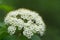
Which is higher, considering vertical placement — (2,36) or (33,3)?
(33,3)

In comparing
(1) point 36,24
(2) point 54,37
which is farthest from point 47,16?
(1) point 36,24

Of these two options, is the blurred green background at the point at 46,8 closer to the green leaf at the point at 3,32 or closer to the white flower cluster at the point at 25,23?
the white flower cluster at the point at 25,23

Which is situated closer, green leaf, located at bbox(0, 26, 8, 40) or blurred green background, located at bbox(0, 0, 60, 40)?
green leaf, located at bbox(0, 26, 8, 40)

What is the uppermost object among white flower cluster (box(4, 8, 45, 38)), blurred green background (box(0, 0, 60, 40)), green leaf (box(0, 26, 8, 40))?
blurred green background (box(0, 0, 60, 40))

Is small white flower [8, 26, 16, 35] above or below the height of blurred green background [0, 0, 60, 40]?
below

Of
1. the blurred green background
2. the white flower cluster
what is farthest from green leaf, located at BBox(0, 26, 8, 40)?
the blurred green background

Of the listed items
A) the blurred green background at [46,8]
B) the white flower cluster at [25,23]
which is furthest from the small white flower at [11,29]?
the blurred green background at [46,8]

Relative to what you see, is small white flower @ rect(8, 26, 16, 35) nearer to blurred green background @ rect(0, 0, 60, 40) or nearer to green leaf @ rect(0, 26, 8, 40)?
green leaf @ rect(0, 26, 8, 40)

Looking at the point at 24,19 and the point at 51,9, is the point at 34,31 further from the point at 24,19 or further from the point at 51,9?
the point at 51,9
